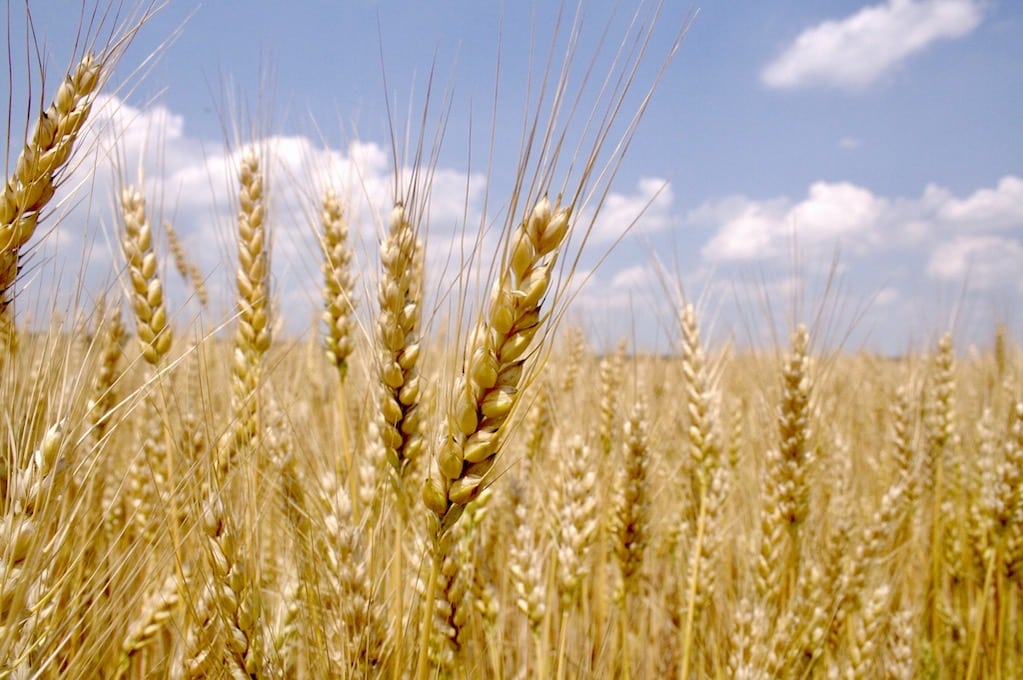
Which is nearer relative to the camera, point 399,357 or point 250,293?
point 399,357

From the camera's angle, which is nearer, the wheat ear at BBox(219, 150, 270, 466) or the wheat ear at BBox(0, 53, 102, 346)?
the wheat ear at BBox(0, 53, 102, 346)

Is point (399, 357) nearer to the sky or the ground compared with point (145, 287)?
nearer to the ground

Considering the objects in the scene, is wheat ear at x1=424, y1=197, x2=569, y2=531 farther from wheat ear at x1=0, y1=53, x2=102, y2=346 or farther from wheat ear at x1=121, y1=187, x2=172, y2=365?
wheat ear at x1=121, y1=187, x2=172, y2=365

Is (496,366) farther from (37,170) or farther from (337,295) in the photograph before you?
(337,295)

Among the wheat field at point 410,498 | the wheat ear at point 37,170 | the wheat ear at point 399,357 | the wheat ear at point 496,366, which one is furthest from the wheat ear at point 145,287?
the wheat ear at point 496,366

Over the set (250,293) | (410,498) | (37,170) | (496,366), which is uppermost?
(37,170)

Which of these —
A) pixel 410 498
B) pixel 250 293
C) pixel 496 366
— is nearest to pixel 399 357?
pixel 496 366

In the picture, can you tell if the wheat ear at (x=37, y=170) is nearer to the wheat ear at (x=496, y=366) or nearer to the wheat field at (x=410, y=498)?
the wheat field at (x=410, y=498)

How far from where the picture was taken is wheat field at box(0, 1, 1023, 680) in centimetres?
114

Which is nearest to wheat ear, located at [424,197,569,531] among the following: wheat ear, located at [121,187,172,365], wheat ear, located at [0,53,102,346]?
wheat ear, located at [0,53,102,346]

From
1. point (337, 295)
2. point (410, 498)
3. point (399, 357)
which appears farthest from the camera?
point (337, 295)

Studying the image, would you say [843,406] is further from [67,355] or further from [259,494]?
[67,355]

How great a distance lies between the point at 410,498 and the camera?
5.84 feet

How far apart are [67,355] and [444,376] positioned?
0.74 m
